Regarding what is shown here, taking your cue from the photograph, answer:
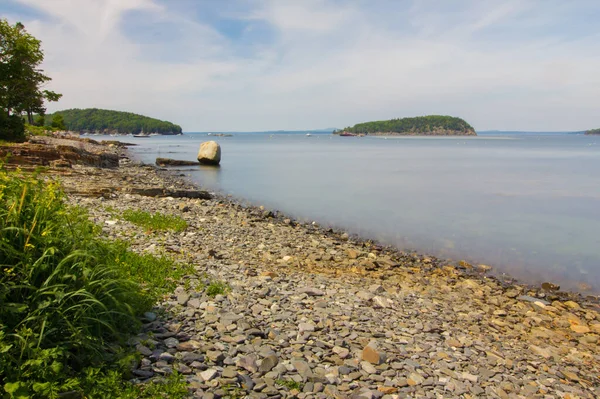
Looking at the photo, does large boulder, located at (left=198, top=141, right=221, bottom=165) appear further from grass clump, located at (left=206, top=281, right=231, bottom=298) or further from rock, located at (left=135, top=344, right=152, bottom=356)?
rock, located at (left=135, top=344, right=152, bottom=356)

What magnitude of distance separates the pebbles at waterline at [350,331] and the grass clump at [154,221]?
0.51 m

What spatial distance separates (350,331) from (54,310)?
451 centimetres

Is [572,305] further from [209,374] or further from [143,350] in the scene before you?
[143,350]

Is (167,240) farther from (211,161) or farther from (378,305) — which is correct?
(211,161)

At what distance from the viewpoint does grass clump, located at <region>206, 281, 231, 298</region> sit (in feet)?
25.5

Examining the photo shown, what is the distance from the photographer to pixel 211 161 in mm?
51969

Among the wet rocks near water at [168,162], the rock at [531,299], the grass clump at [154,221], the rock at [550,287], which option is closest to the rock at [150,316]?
the grass clump at [154,221]

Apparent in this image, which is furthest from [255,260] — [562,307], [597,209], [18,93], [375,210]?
[18,93]

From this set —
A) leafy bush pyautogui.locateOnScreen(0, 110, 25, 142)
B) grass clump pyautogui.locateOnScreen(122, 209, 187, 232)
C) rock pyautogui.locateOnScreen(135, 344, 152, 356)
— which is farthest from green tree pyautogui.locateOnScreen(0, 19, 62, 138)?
rock pyautogui.locateOnScreen(135, 344, 152, 356)

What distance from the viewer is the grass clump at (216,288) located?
7.78 m

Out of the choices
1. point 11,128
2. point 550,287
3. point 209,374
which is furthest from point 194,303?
point 11,128

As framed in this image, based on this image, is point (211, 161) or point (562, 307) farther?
point (211, 161)

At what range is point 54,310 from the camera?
4.62m

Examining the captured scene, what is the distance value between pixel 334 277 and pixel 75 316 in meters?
7.13
